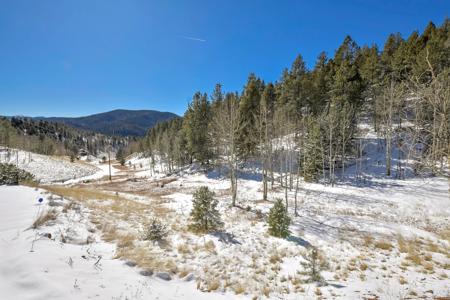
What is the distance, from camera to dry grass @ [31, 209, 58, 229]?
7.53 m

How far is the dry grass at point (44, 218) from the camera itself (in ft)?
24.7

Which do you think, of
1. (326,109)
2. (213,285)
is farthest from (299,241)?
(326,109)

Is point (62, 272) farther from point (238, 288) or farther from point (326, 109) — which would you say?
point (326, 109)

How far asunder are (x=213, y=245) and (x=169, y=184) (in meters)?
24.7

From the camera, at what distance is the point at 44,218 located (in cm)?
805

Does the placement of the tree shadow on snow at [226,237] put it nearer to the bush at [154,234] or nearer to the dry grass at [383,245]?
the bush at [154,234]

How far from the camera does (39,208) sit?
31.0 feet

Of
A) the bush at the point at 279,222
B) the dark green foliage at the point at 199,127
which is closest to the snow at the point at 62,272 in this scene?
the bush at the point at 279,222

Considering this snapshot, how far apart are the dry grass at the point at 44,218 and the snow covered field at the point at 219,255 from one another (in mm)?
120

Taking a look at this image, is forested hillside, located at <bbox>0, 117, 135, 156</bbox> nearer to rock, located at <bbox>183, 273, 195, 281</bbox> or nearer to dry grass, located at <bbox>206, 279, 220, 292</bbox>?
rock, located at <bbox>183, 273, 195, 281</bbox>

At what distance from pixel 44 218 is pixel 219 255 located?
706 centimetres

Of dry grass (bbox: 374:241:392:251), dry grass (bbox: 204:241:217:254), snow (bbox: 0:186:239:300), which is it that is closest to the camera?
snow (bbox: 0:186:239:300)

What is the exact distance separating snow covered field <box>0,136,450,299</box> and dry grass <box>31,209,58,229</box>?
0.39 feet

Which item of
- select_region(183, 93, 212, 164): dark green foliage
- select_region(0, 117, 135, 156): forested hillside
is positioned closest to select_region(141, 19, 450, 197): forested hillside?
select_region(183, 93, 212, 164): dark green foliage
